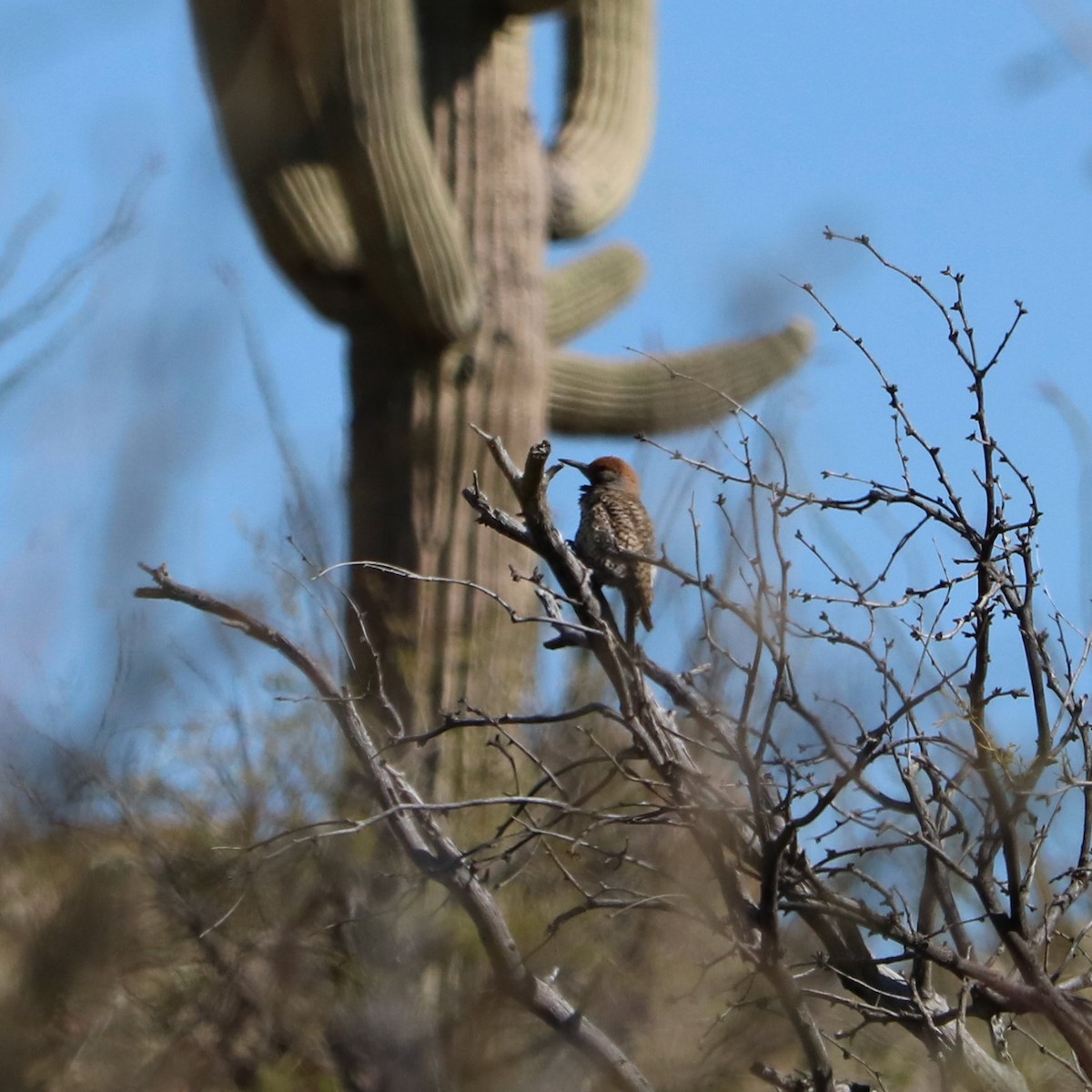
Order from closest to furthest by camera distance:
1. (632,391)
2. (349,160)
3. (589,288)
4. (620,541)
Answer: (620,541), (349,160), (632,391), (589,288)

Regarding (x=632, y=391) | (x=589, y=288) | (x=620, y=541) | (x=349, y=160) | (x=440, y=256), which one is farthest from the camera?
(x=589, y=288)

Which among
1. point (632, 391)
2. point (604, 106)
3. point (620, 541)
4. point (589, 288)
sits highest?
point (604, 106)

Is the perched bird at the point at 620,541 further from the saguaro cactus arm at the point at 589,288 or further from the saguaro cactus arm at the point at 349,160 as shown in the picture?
the saguaro cactus arm at the point at 589,288

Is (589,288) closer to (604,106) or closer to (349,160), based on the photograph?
(604,106)

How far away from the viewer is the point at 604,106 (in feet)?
26.6

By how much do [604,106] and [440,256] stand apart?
6.49ft

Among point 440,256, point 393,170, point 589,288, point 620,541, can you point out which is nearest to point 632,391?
point 589,288

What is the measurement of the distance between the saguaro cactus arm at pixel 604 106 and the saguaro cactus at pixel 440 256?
0.01 meters

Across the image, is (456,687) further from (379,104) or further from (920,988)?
(920,988)

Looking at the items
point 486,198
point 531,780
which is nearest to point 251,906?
point 531,780

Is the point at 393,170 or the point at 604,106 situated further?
the point at 604,106

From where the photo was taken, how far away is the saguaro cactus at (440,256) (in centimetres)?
628

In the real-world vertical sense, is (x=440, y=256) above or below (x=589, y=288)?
below

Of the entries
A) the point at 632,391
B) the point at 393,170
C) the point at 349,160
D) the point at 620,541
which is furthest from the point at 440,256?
the point at 620,541
